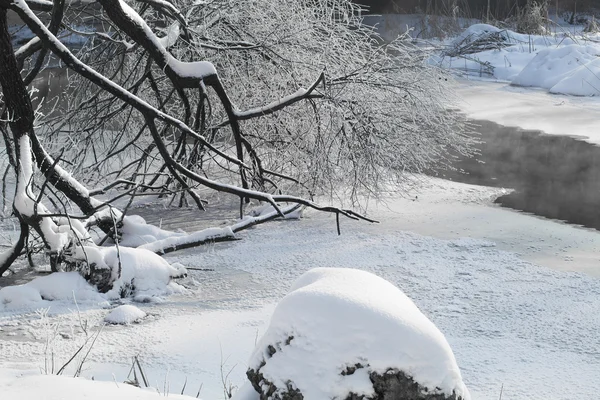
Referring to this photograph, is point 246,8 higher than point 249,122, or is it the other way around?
point 246,8

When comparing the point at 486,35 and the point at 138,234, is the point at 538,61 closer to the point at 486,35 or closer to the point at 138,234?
the point at 486,35

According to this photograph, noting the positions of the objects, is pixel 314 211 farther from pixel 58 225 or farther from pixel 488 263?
pixel 58 225

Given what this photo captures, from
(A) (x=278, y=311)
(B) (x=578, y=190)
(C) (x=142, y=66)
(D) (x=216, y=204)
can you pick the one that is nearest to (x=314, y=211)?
(D) (x=216, y=204)

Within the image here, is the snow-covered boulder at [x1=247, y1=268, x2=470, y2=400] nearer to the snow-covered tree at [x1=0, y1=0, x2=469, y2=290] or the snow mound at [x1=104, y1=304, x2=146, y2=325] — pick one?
the snow mound at [x1=104, y1=304, x2=146, y2=325]

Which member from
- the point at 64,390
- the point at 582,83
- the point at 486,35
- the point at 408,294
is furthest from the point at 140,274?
the point at 486,35

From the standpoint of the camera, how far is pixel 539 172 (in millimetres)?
9695

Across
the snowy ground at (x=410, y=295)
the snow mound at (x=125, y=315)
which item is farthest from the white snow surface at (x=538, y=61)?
the snow mound at (x=125, y=315)

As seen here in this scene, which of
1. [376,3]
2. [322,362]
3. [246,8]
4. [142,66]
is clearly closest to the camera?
[322,362]

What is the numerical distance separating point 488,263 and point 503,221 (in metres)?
1.29

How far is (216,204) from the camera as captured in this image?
324 inches

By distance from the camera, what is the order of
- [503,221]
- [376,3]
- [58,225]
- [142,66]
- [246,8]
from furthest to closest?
1. [376,3]
2. [142,66]
3. [246,8]
4. [503,221]
5. [58,225]

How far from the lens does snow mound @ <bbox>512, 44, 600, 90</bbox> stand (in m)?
15.9

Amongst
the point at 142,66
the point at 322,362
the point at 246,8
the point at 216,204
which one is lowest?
the point at 216,204

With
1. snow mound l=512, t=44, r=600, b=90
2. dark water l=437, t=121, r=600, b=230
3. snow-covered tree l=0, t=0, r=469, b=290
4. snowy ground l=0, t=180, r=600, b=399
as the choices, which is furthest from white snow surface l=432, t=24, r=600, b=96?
snowy ground l=0, t=180, r=600, b=399
